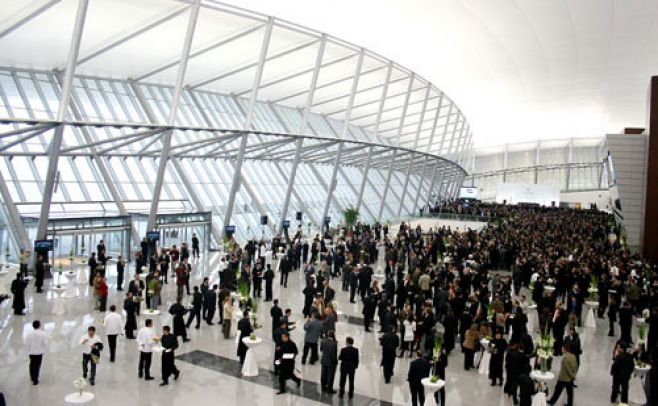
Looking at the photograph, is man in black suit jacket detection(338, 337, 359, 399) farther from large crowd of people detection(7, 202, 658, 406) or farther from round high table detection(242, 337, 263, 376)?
round high table detection(242, 337, 263, 376)

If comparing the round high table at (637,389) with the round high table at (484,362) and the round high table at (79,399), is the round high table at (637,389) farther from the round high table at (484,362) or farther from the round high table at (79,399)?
the round high table at (79,399)

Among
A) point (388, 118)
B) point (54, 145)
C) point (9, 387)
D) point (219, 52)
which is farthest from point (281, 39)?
point (388, 118)

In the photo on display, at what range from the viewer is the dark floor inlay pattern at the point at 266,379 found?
962cm

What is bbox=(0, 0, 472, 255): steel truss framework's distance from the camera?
19.2 metres

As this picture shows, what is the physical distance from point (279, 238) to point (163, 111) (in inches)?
409

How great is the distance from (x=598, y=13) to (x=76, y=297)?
87.8ft

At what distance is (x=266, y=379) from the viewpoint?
10.5 m

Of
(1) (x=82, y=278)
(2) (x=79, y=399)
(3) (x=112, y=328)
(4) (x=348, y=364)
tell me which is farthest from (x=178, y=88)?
(2) (x=79, y=399)

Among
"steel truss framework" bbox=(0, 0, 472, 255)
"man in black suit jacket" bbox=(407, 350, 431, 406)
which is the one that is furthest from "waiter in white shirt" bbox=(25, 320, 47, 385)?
"steel truss framework" bbox=(0, 0, 472, 255)

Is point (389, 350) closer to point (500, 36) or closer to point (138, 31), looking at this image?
point (138, 31)

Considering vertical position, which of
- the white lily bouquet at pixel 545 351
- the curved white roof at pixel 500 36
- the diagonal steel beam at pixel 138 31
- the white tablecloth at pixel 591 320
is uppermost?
the curved white roof at pixel 500 36

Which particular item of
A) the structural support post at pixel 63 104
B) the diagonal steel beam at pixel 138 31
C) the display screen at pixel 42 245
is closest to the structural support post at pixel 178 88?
→ the diagonal steel beam at pixel 138 31

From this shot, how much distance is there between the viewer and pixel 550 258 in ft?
71.1

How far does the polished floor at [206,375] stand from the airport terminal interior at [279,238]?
6 cm
